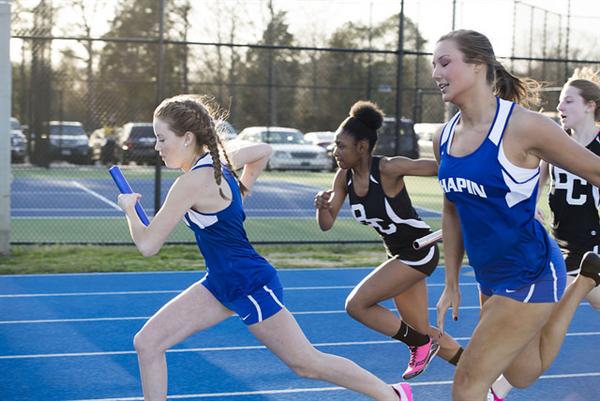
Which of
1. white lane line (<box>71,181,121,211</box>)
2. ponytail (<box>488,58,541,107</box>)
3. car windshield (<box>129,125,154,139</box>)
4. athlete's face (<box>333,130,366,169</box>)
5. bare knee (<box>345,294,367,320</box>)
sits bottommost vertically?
white lane line (<box>71,181,121,211</box>)

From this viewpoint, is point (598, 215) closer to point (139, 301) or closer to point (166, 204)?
point (166, 204)

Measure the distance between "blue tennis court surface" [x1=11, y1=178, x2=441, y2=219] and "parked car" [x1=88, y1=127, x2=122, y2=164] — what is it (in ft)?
3.79

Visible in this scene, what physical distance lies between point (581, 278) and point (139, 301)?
4584 mm

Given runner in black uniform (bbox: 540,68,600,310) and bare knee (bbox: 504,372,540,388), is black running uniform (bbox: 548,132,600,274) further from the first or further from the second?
bare knee (bbox: 504,372,540,388)

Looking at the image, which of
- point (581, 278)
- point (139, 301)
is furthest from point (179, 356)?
point (581, 278)

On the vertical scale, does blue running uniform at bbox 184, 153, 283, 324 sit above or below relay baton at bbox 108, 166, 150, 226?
below

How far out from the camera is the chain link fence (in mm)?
17656

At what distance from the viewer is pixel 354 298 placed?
224 inches

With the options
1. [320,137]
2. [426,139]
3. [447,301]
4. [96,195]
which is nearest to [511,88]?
[447,301]

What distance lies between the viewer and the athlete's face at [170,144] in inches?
169

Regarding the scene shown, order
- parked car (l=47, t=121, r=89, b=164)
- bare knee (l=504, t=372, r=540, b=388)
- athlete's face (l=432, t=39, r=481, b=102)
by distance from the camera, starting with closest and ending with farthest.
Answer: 1. athlete's face (l=432, t=39, r=481, b=102)
2. bare knee (l=504, t=372, r=540, b=388)
3. parked car (l=47, t=121, r=89, b=164)

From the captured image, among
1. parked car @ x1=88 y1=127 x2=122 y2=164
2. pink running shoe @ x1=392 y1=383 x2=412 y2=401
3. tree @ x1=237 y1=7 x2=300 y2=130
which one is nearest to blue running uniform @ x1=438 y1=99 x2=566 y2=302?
pink running shoe @ x1=392 y1=383 x2=412 y2=401

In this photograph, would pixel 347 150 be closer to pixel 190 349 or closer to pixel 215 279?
pixel 215 279

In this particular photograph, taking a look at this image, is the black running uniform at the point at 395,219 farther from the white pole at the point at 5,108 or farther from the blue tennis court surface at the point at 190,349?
the white pole at the point at 5,108
